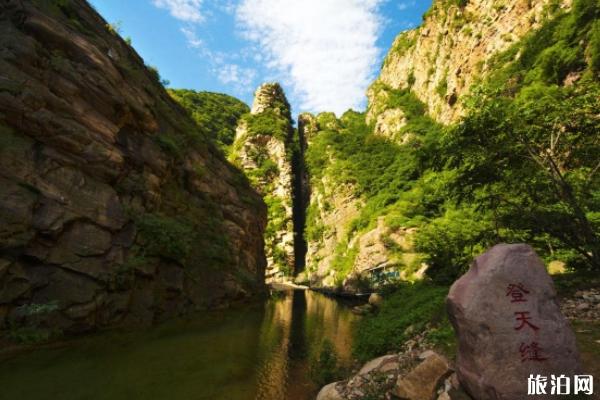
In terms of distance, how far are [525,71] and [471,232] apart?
2170 centimetres

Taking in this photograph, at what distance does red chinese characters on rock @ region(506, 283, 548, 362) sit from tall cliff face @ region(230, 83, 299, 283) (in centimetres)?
6079

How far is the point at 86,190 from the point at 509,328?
15869 millimetres

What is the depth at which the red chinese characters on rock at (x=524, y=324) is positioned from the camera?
16.5ft

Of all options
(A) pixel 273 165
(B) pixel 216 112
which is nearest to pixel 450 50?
(A) pixel 273 165

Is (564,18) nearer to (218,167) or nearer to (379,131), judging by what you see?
(218,167)

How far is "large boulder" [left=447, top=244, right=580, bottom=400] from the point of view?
16.3ft

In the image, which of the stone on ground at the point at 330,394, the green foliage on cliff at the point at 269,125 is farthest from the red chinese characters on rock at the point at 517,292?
the green foliage on cliff at the point at 269,125

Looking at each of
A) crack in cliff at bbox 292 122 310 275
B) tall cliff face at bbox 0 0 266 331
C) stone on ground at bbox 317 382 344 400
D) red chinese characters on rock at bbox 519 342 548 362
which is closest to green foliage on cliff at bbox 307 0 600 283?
red chinese characters on rock at bbox 519 342 548 362

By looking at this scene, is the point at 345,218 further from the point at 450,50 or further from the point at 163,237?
the point at 163,237

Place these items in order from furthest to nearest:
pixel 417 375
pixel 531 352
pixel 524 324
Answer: pixel 417 375
pixel 524 324
pixel 531 352

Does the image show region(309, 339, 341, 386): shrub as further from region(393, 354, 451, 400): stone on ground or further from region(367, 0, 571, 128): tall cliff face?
region(367, 0, 571, 128): tall cliff face

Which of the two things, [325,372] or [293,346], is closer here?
[325,372]

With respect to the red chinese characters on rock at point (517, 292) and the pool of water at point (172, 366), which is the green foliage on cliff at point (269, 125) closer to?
the pool of water at point (172, 366)

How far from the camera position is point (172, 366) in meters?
10.7
